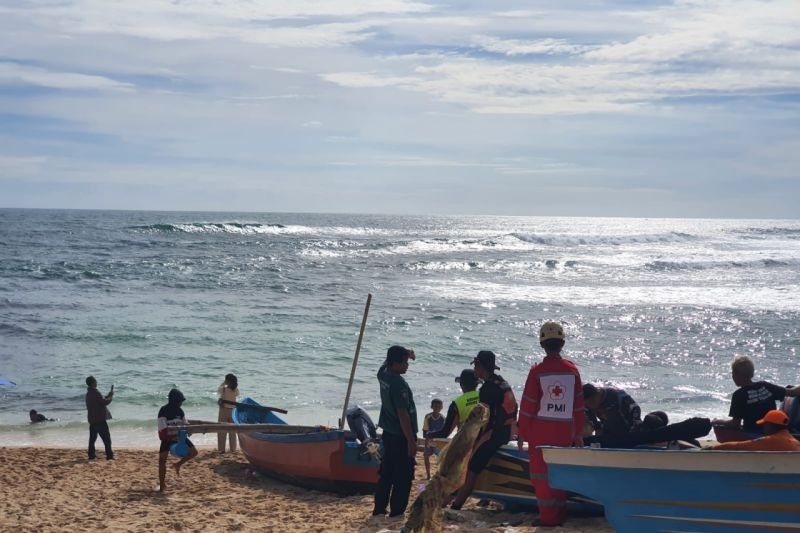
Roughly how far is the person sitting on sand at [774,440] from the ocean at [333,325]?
10.6 metres

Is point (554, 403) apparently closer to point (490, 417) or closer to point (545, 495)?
point (545, 495)

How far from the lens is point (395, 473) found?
8.03 m

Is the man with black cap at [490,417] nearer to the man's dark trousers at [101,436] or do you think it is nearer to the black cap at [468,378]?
the black cap at [468,378]

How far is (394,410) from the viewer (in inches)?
305

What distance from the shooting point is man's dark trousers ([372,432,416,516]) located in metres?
7.90

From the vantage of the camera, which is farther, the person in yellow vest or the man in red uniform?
the person in yellow vest

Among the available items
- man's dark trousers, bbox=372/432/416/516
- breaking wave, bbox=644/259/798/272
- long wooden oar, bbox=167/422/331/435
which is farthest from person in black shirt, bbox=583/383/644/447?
breaking wave, bbox=644/259/798/272

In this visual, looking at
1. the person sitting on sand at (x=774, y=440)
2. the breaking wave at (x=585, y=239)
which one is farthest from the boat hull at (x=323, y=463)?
the breaking wave at (x=585, y=239)

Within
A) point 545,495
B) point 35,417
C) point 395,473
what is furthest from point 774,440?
point 35,417

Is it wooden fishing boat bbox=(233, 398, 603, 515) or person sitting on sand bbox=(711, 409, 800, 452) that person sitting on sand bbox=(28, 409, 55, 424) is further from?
person sitting on sand bbox=(711, 409, 800, 452)

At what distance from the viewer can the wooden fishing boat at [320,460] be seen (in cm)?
1009

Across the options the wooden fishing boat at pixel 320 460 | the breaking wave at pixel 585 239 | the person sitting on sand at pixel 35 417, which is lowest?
the person sitting on sand at pixel 35 417

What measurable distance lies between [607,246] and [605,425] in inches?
3061

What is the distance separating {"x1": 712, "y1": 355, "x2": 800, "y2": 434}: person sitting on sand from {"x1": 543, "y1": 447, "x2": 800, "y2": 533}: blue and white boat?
3.66ft
